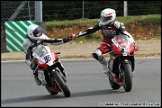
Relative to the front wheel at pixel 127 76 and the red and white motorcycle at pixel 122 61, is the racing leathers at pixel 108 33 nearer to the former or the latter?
the red and white motorcycle at pixel 122 61

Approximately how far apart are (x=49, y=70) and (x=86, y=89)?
1.62 metres

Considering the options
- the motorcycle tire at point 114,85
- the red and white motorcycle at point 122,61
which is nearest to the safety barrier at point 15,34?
the motorcycle tire at point 114,85

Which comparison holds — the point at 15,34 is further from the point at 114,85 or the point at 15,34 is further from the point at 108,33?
the point at 108,33

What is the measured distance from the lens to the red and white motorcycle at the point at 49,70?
10.8 m

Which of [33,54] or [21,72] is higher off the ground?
[33,54]

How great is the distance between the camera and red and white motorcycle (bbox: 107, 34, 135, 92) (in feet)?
36.0

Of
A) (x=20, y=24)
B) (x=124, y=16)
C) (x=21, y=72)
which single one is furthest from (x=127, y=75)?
(x=124, y=16)

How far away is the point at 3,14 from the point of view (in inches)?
977

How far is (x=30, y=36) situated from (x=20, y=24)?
35.8ft

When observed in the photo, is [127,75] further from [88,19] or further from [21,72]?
[88,19]

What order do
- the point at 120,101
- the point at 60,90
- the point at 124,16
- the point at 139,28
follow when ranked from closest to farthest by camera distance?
the point at 120,101 < the point at 60,90 < the point at 139,28 < the point at 124,16

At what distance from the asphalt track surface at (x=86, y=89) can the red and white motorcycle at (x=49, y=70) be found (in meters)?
0.25

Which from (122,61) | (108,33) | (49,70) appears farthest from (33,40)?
(122,61)

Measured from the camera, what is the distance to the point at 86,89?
1239 centimetres
